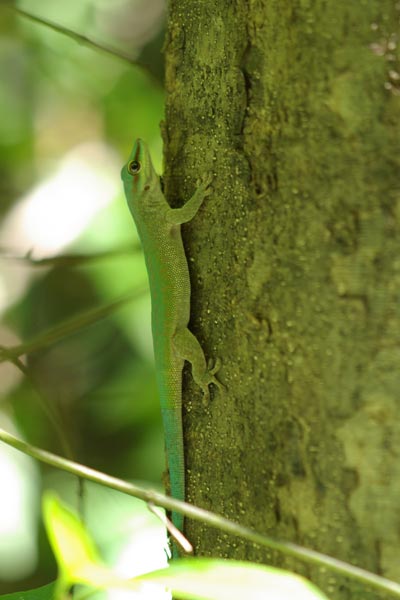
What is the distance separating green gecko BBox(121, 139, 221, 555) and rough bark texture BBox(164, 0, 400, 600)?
129mm

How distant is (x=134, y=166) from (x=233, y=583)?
5.16 feet

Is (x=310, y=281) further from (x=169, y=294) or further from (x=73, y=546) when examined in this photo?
(x=169, y=294)

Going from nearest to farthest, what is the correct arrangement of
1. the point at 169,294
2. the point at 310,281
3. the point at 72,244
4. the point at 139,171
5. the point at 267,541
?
the point at 267,541, the point at 310,281, the point at 169,294, the point at 139,171, the point at 72,244

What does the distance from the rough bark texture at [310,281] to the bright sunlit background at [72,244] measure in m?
1.39

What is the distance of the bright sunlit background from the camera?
2.72 meters

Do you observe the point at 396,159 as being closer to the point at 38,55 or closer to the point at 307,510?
the point at 307,510

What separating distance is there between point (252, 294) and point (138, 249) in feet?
3.67

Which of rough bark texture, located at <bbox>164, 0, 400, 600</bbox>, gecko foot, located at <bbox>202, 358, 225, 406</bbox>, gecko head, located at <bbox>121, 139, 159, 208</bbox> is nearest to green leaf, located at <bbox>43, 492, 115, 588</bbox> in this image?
rough bark texture, located at <bbox>164, 0, 400, 600</bbox>

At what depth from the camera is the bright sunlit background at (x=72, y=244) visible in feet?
8.92

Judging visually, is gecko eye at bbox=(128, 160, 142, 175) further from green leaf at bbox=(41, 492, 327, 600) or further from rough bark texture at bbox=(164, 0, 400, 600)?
green leaf at bbox=(41, 492, 327, 600)

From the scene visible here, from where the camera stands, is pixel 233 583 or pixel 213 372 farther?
pixel 213 372

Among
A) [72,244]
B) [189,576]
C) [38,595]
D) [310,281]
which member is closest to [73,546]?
[189,576]

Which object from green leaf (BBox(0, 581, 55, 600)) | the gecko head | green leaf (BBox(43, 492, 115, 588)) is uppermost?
the gecko head

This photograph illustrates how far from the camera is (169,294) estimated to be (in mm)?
1716
